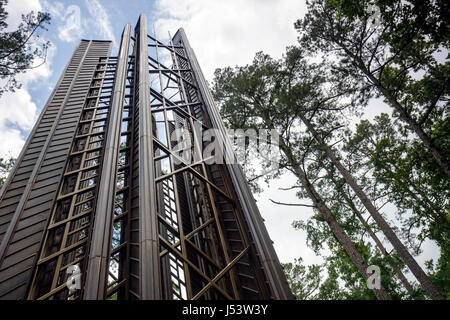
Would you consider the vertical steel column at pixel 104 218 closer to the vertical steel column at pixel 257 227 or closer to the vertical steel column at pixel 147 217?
the vertical steel column at pixel 147 217

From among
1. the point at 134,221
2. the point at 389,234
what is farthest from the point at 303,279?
the point at 134,221

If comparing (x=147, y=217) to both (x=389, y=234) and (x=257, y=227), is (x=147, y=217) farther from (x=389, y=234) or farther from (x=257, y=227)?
(x=389, y=234)

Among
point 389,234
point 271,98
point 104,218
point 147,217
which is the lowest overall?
point 147,217

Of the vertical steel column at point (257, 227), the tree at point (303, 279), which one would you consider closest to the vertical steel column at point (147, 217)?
the vertical steel column at point (257, 227)

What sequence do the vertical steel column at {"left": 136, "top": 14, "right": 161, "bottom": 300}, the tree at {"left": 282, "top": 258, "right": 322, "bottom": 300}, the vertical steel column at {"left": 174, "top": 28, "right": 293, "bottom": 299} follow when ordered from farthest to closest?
the tree at {"left": 282, "top": 258, "right": 322, "bottom": 300}
the vertical steel column at {"left": 174, "top": 28, "right": 293, "bottom": 299}
the vertical steel column at {"left": 136, "top": 14, "right": 161, "bottom": 300}

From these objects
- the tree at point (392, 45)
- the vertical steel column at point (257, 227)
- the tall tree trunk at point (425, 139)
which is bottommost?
the vertical steel column at point (257, 227)

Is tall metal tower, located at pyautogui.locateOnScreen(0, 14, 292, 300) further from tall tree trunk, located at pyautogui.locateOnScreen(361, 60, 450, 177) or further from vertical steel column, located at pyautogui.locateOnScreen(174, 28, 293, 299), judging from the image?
tall tree trunk, located at pyautogui.locateOnScreen(361, 60, 450, 177)

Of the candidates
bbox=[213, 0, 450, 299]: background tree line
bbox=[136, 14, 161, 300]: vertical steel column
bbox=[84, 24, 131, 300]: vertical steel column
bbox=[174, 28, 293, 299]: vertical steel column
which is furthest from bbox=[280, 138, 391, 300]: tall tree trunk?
bbox=[84, 24, 131, 300]: vertical steel column

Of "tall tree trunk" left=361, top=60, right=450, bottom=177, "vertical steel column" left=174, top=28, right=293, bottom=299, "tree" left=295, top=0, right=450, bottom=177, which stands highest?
"tree" left=295, top=0, right=450, bottom=177

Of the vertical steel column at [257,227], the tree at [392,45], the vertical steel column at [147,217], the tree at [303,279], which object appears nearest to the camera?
the vertical steel column at [147,217]

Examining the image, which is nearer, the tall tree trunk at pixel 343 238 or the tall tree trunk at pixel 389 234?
the tall tree trunk at pixel 343 238
